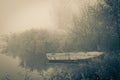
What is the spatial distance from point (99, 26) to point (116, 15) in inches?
67.3

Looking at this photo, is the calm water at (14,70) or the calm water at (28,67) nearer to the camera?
the calm water at (14,70)

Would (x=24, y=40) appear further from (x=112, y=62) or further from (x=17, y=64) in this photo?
(x=112, y=62)

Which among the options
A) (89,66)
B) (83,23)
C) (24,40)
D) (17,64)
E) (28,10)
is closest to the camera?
(89,66)

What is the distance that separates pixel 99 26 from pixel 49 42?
438 centimetres

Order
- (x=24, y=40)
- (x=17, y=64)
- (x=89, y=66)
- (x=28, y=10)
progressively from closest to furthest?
(x=89, y=66) < (x=17, y=64) < (x=24, y=40) < (x=28, y=10)

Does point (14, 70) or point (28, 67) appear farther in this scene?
point (28, 67)

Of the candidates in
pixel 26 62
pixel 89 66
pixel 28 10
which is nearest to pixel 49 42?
pixel 26 62

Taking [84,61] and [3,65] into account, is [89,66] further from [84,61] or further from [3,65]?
[3,65]

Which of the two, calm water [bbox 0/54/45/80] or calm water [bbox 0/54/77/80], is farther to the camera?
calm water [bbox 0/54/77/80]

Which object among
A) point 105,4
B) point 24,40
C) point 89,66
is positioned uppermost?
point 105,4

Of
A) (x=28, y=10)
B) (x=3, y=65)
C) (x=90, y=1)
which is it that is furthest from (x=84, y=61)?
(x=28, y=10)

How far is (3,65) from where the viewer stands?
19250 mm

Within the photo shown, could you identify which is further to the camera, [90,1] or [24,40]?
[90,1]

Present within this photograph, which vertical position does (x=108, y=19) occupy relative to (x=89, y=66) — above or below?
above
